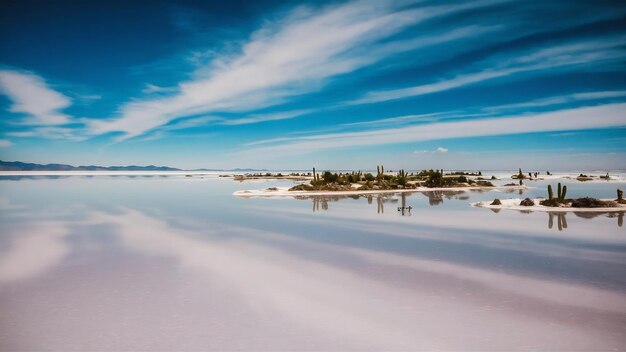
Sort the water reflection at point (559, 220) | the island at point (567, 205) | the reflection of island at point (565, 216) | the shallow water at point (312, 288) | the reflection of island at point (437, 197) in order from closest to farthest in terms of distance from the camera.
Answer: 1. the shallow water at point (312, 288)
2. the water reflection at point (559, 220)
3. the reflection of island at point (565, 216)
4. the island at point (567, 205)
5. the reflection of island at point (437, 197)

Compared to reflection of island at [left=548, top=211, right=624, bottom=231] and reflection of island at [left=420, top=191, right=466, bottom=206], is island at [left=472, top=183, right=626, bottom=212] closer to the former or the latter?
reflection of island at [left=548, top=211, right=624, bottom=231]

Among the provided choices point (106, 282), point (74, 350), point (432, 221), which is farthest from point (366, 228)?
point (74, 350)

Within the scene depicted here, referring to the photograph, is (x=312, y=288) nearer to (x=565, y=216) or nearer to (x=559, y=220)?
(x=559, y=220)

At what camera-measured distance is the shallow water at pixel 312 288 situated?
21.1 ft

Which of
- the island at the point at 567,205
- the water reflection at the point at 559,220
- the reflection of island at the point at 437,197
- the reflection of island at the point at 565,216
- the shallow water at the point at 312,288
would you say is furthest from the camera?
the reflection of island at the point at 437,197

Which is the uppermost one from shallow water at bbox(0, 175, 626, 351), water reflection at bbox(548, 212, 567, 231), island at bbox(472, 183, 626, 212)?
island at bbox(472, 183, 626, 212)

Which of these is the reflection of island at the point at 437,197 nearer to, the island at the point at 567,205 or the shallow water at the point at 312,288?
the island at the point at 567,205

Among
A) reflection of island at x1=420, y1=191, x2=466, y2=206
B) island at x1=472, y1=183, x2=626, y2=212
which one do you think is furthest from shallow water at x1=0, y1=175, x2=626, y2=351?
reflection of island at x1=420, y1=191, x2=466, y2=206

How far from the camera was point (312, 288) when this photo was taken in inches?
→ 352

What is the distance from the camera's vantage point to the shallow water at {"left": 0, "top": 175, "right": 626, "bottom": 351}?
253 inches

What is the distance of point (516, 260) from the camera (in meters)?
11.5

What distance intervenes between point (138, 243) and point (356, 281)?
8894 mm

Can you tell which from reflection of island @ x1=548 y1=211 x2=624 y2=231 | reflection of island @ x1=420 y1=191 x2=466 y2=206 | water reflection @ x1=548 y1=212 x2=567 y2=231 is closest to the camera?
water reflection @ x1=548 y1=212 x2=567 y2=231

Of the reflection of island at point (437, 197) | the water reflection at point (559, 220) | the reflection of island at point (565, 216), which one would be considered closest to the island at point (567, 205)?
the reflection of island at point (565, 216)
